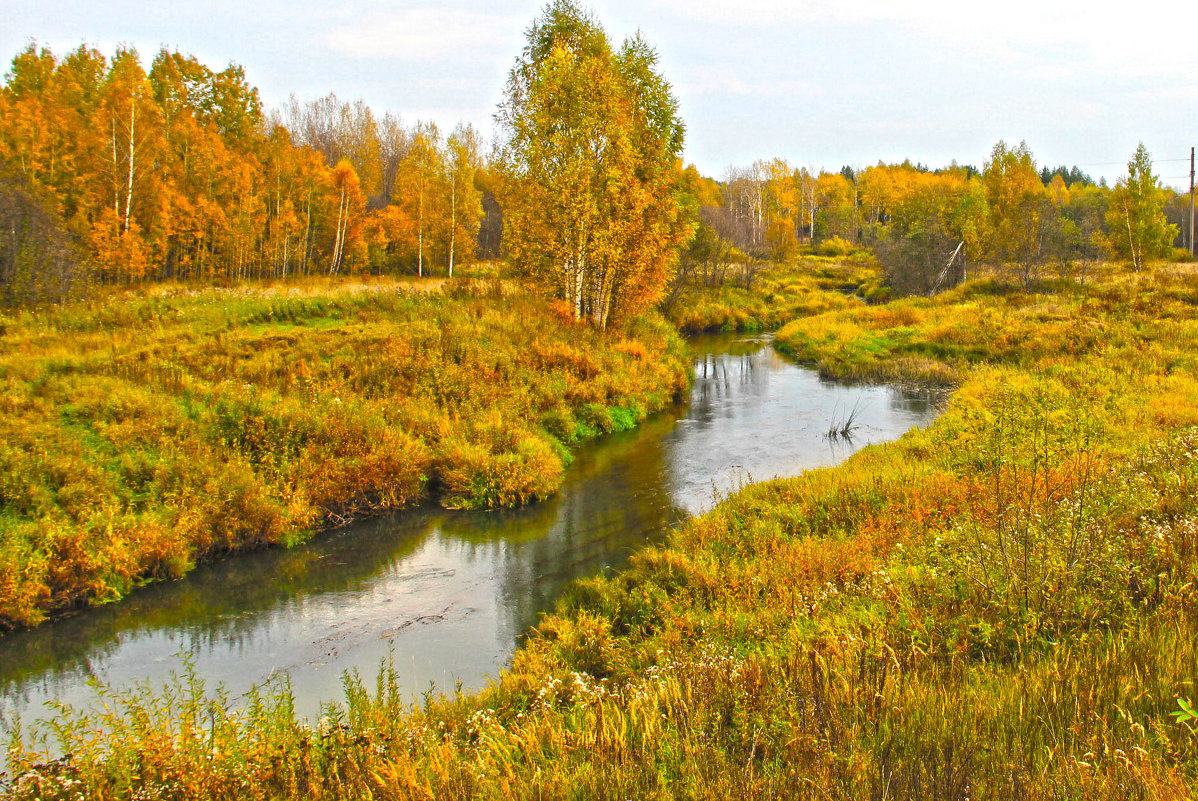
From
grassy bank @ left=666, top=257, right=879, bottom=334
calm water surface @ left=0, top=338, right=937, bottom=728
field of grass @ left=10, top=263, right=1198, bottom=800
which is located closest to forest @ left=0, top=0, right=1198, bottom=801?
field of grass @ left=10, top=263, right=1198, bottom=800

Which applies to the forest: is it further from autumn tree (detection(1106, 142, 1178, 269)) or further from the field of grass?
autumn tree (detection(1106, 142, 1178, 269))

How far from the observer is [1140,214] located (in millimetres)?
42000

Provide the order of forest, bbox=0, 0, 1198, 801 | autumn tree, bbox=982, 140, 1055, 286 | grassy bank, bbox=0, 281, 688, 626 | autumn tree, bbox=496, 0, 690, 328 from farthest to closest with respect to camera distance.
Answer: autumn tree, bbox=982, 140, 1055, 286, autumn tree, bbox=496, 0, 690, 328, grassy bank, bbox=0, 281, 688, 626, forest, bbox=0, 0, 1198, 801

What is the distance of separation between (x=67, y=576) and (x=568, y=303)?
16.9 metres

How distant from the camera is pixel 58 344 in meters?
14.4

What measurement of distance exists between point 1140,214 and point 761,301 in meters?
22.8

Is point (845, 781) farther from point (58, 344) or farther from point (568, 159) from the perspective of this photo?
point (568, 159)

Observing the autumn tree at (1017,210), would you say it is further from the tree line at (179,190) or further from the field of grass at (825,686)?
the field of grass at (825,686)

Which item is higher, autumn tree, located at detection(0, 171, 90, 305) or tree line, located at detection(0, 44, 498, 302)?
tree line, located at detection(0, 44, 498, 302)

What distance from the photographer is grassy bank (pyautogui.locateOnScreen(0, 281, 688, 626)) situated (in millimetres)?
9641

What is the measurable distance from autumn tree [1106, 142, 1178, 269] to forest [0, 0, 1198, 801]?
24.9 ft

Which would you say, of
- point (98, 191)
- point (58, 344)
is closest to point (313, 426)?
point (58, 344)

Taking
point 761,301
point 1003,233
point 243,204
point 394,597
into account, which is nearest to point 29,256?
point 394,597

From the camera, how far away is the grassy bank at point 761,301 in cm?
3881
